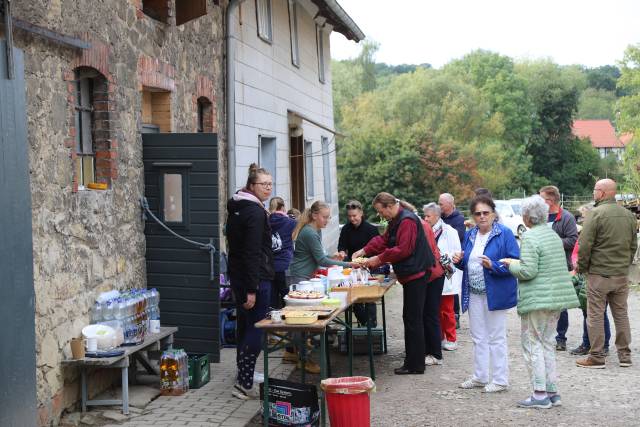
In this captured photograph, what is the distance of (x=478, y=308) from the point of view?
8352 millimetres

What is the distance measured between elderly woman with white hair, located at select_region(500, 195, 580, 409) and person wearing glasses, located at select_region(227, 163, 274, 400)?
7.26 feet

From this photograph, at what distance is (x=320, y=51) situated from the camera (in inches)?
845

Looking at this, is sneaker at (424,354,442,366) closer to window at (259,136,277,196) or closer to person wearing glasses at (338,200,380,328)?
person wearing glasses at (338,200,380,328)

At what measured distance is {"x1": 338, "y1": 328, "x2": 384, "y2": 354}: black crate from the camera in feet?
34.0

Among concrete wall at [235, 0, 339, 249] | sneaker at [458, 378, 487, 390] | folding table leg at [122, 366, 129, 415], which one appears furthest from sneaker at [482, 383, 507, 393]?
concrete wall at [235, 0, 339, 249]

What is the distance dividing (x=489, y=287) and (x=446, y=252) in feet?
8.56

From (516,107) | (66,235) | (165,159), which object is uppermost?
(516,107)

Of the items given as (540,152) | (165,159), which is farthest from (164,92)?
(540,152)

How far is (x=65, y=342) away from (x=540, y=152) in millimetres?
59458

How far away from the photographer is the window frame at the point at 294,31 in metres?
17.4

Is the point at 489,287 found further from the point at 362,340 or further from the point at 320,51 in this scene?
the point at 320,51

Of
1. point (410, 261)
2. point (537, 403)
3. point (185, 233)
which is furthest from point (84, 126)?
point (537, 403)

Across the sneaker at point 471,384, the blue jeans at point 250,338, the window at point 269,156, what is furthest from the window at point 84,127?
the window at point 269,156

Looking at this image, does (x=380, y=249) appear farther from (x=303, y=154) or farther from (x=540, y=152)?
(x=540, y=152)
